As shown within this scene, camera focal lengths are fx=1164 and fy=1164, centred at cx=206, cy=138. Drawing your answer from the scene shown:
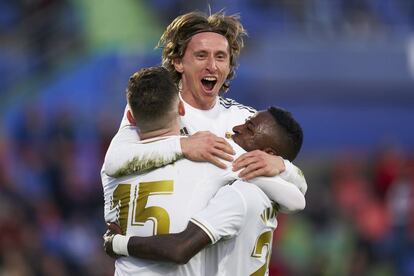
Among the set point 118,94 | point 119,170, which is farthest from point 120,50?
point 119,170

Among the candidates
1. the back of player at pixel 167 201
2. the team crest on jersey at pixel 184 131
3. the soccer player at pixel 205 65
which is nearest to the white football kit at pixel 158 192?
the back of player at pixel 167 201

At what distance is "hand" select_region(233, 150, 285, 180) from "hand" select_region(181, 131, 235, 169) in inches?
2.2

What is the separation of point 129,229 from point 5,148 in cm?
841

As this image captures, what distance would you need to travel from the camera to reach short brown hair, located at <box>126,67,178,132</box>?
520 centimetres

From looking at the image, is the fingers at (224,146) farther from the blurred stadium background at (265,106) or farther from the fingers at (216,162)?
the blurred stadium background at (265,106)

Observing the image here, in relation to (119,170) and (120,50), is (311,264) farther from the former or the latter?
(119,170)

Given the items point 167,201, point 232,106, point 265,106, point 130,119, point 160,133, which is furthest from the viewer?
point 265,106

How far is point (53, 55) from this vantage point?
15.2 meters

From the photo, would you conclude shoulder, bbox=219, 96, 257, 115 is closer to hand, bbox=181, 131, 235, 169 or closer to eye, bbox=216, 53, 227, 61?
eye, bbox=216, 53, 227, 61

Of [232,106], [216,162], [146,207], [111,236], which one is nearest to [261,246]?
[216,162]

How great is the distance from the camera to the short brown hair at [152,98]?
520 cm

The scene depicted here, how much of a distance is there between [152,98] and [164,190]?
42 cm

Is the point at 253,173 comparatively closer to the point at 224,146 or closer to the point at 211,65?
the point at 224,146

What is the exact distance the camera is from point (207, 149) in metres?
5.25
